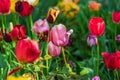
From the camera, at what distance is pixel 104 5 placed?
16.9ft

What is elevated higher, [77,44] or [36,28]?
[36,28]

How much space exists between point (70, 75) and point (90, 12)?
2.04 meters

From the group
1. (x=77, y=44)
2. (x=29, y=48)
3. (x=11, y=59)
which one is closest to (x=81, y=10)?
(x=77, y=44)

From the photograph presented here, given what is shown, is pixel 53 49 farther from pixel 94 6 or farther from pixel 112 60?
pixel 94 6

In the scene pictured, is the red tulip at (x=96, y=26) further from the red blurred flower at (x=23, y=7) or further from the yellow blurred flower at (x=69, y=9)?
the yellow blurred flower at (x=69, y=9)

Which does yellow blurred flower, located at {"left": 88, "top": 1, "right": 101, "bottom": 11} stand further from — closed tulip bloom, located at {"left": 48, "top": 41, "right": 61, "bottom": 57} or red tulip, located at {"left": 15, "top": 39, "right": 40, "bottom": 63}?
red tulip, located at {"left": 15, "top": 39, "right": 40, "bottom": 63}

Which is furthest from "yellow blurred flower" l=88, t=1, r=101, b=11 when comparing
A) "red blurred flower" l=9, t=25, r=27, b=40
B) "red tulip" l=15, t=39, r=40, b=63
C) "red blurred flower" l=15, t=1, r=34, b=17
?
"red tulip" l=15, t=39, r=40, b=63

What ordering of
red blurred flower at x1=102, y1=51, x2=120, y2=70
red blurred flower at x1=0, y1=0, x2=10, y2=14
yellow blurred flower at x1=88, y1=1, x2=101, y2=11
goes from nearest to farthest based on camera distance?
red blurred flower at x1=102, y1=51, x2=120, y2=70
red blurred flower at x1=0, y1=0, x2=10, y2=14
yellow blurred flower at x1=88, y1=1, x2=101, y2=11

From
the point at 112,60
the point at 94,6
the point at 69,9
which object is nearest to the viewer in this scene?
the point at 112,60

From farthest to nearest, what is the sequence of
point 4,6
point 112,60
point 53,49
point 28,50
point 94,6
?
point 94,6
point 4,6
point 53,49
point 112,60
point 28,50

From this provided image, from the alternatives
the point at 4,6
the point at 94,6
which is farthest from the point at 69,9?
the point at 4,6

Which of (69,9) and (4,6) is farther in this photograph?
(69,9)

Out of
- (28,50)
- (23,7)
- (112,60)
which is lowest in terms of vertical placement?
(112,60)

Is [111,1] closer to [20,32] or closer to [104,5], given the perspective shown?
[104,5]
